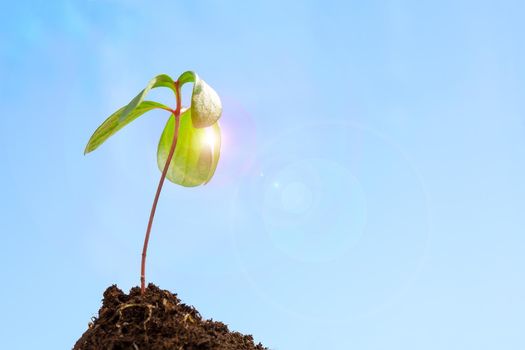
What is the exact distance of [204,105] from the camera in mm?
2025

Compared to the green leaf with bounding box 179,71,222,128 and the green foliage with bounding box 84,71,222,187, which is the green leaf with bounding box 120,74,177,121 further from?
the green leaf with bounding box 179,71,222,128

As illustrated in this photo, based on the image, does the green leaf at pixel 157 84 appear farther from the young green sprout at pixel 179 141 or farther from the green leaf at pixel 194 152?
the green leaf at pixel 194 152

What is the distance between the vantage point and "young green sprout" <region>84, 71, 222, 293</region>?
227 centimetres

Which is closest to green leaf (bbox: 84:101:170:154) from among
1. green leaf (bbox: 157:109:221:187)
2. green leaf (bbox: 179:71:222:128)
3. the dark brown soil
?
green leaf (bbox: 157:109:221:187)

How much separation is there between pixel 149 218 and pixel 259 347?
666 mm

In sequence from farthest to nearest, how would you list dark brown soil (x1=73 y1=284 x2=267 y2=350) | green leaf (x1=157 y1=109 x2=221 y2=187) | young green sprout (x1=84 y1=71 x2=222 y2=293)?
green leaf (x1=157 y1=109 x2=221 y2=187) → young green sprout (x1=84 y1=71 x2=222 y2=293) → dark brown soil (x1=73 y1=284 x2=267 y2=350)

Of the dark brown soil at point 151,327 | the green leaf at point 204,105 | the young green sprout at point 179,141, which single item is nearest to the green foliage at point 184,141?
the young green sprout at point 179,141

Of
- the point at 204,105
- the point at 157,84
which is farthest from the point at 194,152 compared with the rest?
the point at 204,105

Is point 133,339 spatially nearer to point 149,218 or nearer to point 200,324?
point 200,324

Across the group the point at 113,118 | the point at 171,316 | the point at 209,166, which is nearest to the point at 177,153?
the point at 209,166

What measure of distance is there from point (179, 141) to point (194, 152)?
0.08m

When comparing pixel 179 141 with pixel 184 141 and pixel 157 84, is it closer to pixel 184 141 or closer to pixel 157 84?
pixel 184 141

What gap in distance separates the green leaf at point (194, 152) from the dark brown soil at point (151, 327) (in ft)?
1.70

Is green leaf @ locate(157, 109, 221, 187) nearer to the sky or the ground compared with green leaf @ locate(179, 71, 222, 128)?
nearer to the sky
